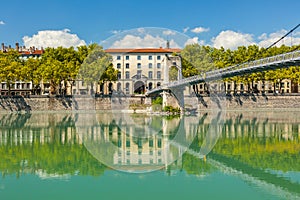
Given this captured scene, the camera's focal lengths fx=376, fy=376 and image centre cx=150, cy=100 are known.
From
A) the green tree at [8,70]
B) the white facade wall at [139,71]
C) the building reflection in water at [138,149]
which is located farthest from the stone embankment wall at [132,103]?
the building reflection in water at [138,149]

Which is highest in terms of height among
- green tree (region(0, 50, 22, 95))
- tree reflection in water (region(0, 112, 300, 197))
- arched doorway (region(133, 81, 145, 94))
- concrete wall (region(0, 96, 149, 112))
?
green tree (region(0, 50, 22, 95))

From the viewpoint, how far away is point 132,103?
5197 cm

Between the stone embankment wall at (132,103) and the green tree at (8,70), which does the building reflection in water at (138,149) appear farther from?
the stone embankment wall at (132,103)

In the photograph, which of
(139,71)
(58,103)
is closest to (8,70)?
(58,103)

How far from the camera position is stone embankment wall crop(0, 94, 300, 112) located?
160ft

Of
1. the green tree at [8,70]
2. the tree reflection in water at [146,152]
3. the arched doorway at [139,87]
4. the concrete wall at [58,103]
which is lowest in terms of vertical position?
the tree reflection in water at [146,152]

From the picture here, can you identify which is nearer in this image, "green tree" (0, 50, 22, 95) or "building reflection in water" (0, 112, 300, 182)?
"building reflection in water" (0, 112, 300, 182)

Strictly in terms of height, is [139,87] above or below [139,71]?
below

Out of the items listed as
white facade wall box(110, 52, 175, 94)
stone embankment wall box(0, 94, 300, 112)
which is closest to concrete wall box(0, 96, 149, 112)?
stone embankment wall box(0, 94, 300, 112)

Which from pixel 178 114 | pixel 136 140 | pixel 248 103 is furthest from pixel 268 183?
pixel 248 103

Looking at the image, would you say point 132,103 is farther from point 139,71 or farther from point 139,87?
point 139,71

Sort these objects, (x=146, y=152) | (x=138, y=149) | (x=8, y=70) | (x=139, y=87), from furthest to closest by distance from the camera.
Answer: (x=139, y=87)
(x=8, y=70)
(x=138, y=149)
(x=146, y=152)

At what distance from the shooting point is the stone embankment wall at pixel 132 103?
48844 millimetres

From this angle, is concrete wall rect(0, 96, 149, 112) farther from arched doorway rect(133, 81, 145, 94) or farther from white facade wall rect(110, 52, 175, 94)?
arched doorway rect(133, 81, 145, 94)
